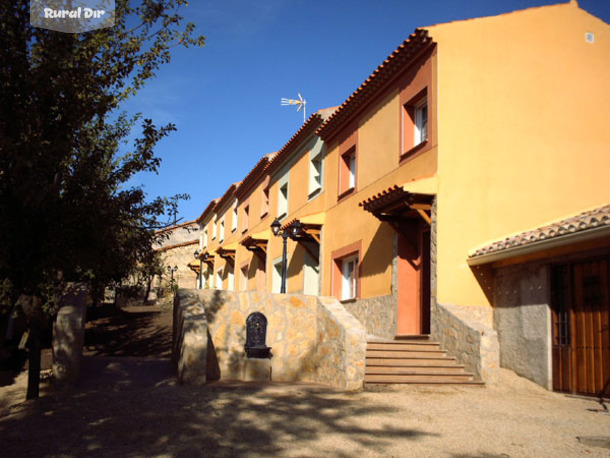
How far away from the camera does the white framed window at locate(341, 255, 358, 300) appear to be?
47.9 ft

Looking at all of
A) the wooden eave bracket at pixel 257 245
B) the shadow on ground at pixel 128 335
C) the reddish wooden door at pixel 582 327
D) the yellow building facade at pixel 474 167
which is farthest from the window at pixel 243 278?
the reddish wooden door at pixel 582 327

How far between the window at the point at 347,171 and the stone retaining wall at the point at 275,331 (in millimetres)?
4919

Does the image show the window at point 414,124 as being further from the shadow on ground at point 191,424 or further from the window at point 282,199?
the window at point 282,199

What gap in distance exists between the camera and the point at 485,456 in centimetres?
530

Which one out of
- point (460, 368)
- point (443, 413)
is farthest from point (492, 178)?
point (443, 413)

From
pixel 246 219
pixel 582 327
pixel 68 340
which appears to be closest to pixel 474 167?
pixel 582 327

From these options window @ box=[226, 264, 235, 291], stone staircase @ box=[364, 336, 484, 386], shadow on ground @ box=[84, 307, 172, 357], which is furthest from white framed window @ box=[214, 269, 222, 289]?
stone staircase @ box=[364, 336, 484, 386]

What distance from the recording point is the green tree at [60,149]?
5.77 m

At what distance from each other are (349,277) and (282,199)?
6398 mm

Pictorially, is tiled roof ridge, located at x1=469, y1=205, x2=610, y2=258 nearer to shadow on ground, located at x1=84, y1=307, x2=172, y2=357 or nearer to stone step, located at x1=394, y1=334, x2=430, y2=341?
stone step, located at x1=394, y1=334, x2=430, y2=341

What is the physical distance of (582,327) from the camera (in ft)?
28.7

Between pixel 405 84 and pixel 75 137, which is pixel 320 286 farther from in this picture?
pixel 75 137

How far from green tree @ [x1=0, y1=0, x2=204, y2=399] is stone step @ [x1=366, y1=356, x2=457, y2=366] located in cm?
423

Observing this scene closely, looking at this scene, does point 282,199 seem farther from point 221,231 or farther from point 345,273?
point 221,231
